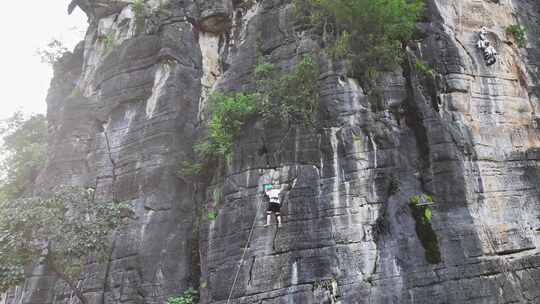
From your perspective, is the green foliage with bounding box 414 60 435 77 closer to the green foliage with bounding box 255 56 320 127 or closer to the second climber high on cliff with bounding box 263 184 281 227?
the green foliage with bounding box 255 56 320 127

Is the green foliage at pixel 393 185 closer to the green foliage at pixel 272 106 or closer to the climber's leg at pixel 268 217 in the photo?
the green foliage at pixel 272 106

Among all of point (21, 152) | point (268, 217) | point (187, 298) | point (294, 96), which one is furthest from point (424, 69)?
point (21, 152)

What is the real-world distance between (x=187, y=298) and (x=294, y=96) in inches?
231

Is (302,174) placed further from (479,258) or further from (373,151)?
(479,258)

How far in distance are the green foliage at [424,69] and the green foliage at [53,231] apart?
8968 mm

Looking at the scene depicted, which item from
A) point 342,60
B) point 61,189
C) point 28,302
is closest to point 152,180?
point 61,189

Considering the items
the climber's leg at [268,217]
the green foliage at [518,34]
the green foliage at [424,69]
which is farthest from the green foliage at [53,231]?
the green foliage at [518,34]

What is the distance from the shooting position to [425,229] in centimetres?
1090

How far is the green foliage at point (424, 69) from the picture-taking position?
12953 mm

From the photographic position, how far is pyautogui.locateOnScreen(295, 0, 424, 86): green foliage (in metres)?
13.0

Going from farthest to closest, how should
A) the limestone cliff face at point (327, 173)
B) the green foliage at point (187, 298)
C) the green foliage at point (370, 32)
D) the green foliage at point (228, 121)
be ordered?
the green foliage at point (370, 32), the green foliage at point (228, 121), the green foliage at point (187, 298), the limestone cliff face at point (327, 173)

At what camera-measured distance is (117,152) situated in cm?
1516

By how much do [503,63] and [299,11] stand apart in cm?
608

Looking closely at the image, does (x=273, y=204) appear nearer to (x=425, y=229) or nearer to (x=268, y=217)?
(x=268, y=217)
